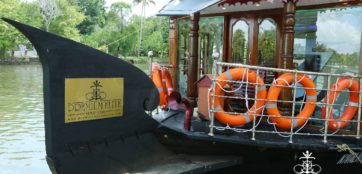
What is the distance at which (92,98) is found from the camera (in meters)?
4.18

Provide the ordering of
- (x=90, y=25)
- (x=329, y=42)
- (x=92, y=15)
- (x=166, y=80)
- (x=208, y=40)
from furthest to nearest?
1. (x=92, y=15)
2. (x=90, y=25)
3. (x=208, y=40)
4. (x=166, y=80)
5. (x=329, y=42)

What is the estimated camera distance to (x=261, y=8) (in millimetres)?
5945

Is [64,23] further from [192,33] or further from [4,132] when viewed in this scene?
[192,33]

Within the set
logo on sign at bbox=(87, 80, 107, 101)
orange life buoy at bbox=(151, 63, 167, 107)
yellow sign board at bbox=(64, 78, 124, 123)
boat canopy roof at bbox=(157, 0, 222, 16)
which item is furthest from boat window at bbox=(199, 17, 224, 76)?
logo on sign at bbox=(87, 80, 107, 101)

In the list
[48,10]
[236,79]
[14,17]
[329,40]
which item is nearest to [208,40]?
[329,40]

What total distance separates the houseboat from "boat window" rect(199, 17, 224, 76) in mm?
1375

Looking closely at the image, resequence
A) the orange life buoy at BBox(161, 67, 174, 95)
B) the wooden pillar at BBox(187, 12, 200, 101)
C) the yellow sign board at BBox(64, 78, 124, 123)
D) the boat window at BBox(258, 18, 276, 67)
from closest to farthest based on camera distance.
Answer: the yellow sign board at BBox(64, 78, 124, 123) → the wooden pillar at BBox(187, 12, 200, 101) → the boat window at BBox(258, 18, 276, 67) → the orange life buoy at BBox(161, 67, 174, 95)

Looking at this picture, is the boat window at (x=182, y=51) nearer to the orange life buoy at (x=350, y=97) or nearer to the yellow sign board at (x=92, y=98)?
the yellow sign board at (x=92, y=98)

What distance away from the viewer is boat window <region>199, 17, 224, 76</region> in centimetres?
671

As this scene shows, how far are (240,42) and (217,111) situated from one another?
2243 mm

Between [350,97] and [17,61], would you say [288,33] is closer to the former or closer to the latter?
[350,97]

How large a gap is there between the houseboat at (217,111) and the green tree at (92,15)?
48.3 meters

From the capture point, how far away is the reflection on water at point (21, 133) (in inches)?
285

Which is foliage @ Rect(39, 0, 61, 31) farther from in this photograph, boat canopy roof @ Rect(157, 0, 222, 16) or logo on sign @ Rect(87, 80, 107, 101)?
logo on sign @ Rect(87, 80, 107, 101)
